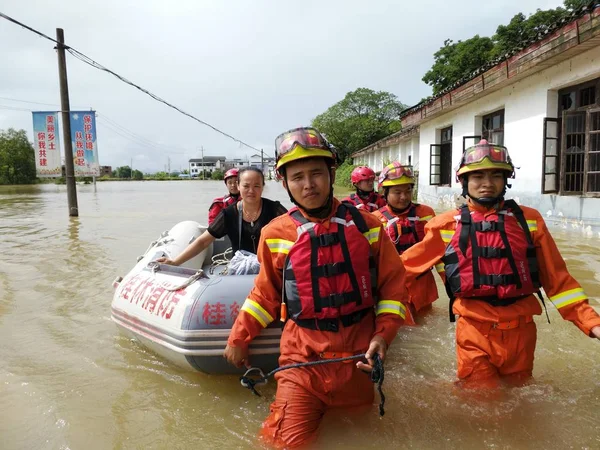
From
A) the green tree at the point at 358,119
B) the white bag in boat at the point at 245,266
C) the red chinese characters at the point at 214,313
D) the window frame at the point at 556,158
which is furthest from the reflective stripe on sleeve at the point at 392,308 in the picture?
the green tree at the point at 358,119

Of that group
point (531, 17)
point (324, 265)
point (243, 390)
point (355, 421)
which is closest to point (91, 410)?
point (243, 390)

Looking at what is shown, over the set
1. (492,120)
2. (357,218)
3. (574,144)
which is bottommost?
(357,218)

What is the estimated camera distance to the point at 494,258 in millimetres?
2273

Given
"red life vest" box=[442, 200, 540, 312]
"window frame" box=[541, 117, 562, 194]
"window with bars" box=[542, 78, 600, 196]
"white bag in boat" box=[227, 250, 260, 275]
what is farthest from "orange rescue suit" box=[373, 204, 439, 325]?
"window frame" box=[541, 117, 562, 194]

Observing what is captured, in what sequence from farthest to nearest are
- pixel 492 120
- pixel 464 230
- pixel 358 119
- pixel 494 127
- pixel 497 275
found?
pixel 358 119
pixel 492 120
pixel 494 127
pixel 464 230
pixel 497 275

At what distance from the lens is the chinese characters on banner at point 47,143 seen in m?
14.1

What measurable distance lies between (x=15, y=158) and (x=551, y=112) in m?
58.3

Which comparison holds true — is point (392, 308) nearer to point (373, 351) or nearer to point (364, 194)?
point (373, 351)

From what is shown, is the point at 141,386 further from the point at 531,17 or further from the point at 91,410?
the point at 531,17

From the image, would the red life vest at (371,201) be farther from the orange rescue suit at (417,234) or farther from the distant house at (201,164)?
the distant house at (201,164)

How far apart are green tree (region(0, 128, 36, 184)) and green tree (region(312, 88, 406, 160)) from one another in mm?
35062

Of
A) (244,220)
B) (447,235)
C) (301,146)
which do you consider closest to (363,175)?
(244,220)

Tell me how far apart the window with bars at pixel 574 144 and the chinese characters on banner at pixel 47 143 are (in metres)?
13.4

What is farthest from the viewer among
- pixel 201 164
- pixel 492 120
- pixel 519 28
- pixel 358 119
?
pixel 201 164
